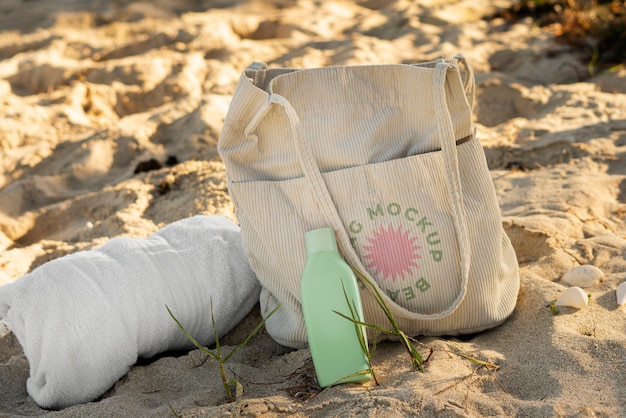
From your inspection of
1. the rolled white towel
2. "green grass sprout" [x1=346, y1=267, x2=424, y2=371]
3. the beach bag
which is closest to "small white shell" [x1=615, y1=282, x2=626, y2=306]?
the beach bag

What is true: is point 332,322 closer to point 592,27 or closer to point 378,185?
point 378,185

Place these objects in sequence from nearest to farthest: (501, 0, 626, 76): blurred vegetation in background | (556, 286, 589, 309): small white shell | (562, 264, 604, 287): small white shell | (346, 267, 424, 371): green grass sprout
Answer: (346, 267, 424, 371): green grass sprout
(556, 286, 589, 309): small white shell
(562, 264, 604, 287): small white shell
(501, 0, 626, 76): blurred vegetation in background

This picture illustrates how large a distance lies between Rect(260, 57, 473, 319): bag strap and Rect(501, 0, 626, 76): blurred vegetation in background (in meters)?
2.53

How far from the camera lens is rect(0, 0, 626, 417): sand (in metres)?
1.51

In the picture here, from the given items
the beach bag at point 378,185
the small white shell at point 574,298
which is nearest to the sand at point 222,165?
the small white shell at point 574,298

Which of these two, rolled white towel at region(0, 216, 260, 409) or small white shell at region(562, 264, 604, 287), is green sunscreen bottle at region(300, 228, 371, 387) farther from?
small white shell at region(562, 264, 604, 287)

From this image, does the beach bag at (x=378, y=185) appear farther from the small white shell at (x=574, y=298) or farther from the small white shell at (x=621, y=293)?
the small white shell at (x=621, y=293)

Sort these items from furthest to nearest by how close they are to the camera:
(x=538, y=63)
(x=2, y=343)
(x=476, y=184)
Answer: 1. (x=538, y=63)
2. (x=2, y=343)
3. (x=476, y=184)

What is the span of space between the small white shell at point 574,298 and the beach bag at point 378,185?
148 millimetres

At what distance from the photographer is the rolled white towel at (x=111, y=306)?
167cm

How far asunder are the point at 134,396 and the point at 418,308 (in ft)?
2.30

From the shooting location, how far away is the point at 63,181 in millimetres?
3068

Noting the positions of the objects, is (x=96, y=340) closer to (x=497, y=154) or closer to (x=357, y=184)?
(x=357, y=184)

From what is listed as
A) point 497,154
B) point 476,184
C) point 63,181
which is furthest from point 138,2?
point 476,184
